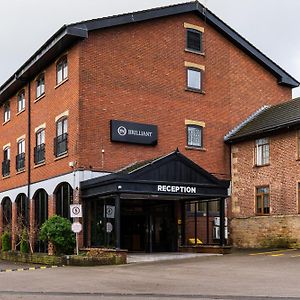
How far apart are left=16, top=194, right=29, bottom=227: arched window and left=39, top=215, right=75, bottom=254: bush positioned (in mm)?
6292

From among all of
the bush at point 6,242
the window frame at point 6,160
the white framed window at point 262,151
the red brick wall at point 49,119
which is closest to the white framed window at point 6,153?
the window frame at point 6,160

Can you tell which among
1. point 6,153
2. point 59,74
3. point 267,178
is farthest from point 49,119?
point 267,178

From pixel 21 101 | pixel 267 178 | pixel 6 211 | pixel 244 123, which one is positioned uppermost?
pixel 21 101

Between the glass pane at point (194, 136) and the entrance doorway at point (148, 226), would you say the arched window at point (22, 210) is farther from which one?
the glass pane at point (194, 136)

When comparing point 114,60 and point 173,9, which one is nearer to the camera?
point 114,60

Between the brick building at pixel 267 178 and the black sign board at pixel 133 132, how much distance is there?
4826mm

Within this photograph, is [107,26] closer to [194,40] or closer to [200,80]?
[194,40]

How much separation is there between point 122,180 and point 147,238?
251 inches

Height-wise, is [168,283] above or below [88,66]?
→ below

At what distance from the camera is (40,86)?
105 feet

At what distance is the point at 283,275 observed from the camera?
659 inches

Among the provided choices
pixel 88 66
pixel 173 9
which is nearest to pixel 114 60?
pixel 88 66

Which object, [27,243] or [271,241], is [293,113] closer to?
[271,241]

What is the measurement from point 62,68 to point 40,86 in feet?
11.1
